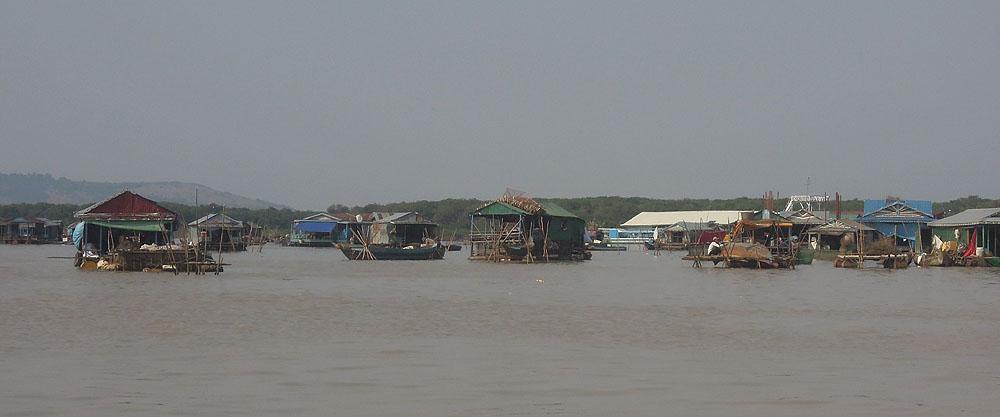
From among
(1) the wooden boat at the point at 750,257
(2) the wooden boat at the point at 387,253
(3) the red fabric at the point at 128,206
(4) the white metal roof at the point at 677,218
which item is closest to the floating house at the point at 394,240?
(2) the wooden boat at the point at 387,253

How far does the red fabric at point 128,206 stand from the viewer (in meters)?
38.6

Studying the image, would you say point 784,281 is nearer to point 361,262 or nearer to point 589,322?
point 589,322

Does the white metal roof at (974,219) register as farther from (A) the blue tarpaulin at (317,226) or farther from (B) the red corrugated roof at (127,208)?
(A) the blue tarpaulin at (317,226)

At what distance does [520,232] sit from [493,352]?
1431 inches

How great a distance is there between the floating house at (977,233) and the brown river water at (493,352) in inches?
678

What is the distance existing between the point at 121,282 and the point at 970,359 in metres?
23.3

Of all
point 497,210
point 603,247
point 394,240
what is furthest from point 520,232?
point 603,247

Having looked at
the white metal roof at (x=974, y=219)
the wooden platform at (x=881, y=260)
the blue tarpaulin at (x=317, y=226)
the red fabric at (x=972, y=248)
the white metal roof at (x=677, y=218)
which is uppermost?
the white metal roof at (x=677, y=218)

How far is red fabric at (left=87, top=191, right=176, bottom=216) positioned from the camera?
38.6 meters

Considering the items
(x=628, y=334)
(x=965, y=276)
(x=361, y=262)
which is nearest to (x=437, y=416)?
(x=628, y=334)

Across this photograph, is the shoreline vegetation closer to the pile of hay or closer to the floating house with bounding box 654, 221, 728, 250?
the floating house with bounding box 654, 221, 728, 250

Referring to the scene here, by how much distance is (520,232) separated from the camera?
51.3 m

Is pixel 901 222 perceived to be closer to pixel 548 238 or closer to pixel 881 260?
pixel 881 260

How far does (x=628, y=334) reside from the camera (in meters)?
17.7
